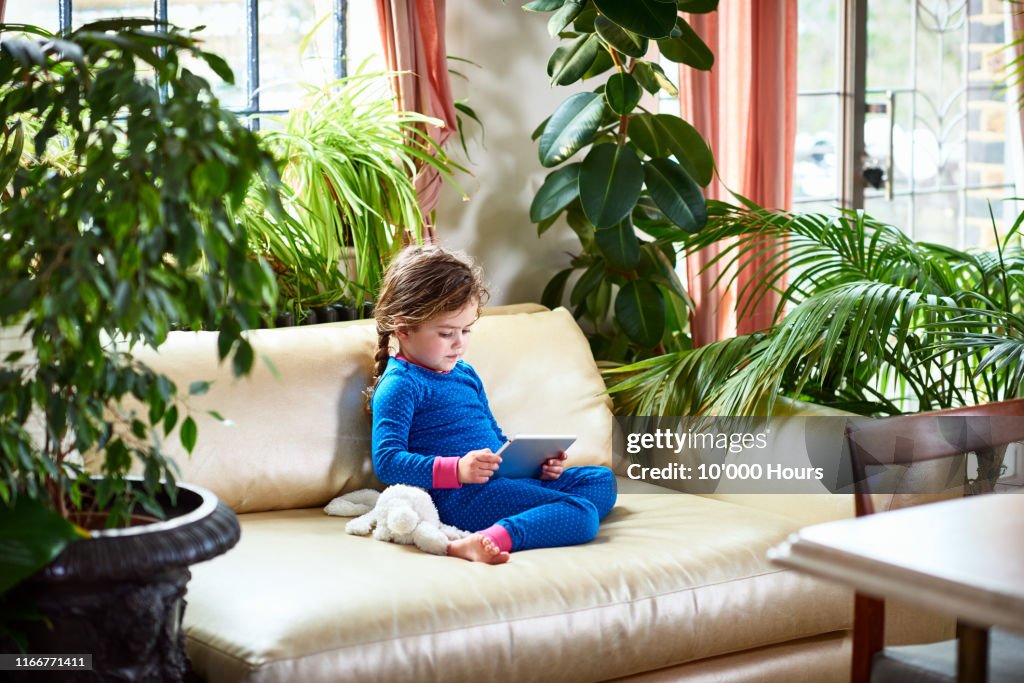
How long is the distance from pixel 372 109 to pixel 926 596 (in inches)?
80.6

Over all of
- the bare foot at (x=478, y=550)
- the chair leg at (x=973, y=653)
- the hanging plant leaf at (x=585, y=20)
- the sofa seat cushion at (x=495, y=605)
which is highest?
the hanging plant leaf at (x=585, y=20)

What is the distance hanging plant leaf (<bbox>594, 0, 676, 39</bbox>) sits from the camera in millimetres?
2637

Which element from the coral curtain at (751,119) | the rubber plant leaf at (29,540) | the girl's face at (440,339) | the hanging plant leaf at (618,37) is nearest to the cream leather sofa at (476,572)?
the girl's face at (440,339)

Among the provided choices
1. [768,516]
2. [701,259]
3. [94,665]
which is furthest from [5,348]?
[701,259]

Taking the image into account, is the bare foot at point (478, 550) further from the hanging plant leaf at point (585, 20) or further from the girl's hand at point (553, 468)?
the hanging plant leaf at point (585, 20)

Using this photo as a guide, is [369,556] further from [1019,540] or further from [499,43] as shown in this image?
[499,43]

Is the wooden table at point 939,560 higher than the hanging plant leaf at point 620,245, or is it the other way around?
the hanging plant leaf at point 620,245

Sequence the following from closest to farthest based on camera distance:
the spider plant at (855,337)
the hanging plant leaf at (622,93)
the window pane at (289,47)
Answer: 1. the spider plant at (855,337)
2. the hanging plant leaf at (622,93)
3. the window pane at (289,47)

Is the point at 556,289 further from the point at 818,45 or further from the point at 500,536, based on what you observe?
the point at 818,45

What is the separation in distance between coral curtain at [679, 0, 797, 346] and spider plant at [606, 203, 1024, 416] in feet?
2.76

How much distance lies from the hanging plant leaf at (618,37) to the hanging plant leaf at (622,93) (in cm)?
10

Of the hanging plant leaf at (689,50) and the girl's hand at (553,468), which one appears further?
the hanging plant leaf at (689,50)

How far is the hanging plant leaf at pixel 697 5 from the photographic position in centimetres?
295

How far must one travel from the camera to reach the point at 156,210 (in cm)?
137
